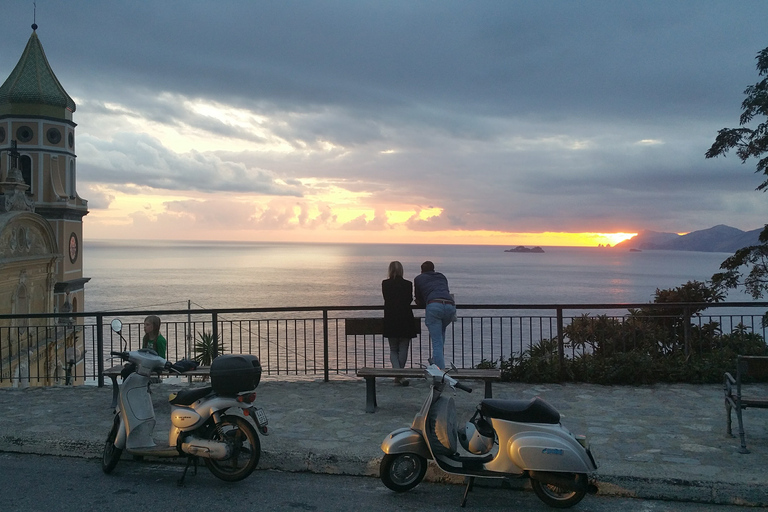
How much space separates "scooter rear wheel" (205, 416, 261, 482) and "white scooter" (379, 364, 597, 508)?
1183mm

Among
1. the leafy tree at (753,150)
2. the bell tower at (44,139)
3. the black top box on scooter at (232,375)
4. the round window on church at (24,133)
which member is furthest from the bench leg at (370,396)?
the round window on church at (24,133)

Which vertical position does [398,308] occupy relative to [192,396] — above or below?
above

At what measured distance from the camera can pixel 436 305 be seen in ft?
28.8

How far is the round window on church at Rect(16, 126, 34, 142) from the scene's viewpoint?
6494cm

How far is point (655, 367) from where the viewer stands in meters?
9.38

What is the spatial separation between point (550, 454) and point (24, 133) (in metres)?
73.8

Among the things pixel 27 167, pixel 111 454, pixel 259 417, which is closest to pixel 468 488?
pixel 259 417

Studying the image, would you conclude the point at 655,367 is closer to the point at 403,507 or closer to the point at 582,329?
the point at 582,329

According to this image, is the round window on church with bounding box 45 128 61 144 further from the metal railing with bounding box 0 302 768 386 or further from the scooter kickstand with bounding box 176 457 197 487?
the scooter kickstand with bounding box 176 457 197 487

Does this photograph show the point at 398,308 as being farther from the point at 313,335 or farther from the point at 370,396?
the point at 313,335

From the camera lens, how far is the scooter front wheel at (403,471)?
5.22 meters

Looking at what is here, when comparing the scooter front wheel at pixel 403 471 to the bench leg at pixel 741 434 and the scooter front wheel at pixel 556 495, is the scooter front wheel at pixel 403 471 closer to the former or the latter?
the scooter front wheel at pixel 556 495

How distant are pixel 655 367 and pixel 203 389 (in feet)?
22.9

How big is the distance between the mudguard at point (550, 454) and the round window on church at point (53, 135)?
73.2 meters
